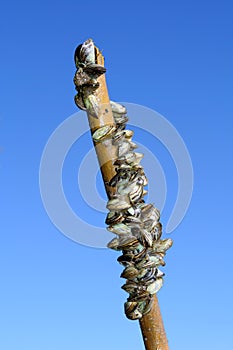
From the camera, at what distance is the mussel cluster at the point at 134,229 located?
0.71 meters

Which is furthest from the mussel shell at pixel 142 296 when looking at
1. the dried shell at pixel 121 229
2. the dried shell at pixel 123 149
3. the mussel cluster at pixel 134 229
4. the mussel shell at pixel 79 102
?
the mussel shell at pixel 79 102

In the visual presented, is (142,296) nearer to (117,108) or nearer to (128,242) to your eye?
(128,242)

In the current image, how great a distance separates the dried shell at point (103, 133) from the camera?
28.7 inches

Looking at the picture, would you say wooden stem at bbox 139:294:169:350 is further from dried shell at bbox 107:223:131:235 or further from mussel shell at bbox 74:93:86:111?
mussel shell at bbox 74:93:86:111

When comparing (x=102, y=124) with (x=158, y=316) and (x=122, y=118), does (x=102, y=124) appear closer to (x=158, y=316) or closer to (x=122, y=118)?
(x=122, y=118)

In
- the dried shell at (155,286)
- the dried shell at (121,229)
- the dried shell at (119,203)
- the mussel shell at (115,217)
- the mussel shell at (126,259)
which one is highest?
the dried shell at (119,203)

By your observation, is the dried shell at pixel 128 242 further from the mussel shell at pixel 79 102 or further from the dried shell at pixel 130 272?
the mussel shell at pixel 79 102

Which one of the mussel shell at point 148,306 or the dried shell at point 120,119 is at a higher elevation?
the dried shell at point 120,119

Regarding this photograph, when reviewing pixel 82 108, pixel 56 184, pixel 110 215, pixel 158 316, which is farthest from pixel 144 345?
pixel 82 108

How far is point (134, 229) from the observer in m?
0.72

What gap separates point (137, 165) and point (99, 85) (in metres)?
0.17

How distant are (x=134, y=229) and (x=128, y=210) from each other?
0.04m

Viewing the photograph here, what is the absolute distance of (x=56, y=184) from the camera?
2.78ft

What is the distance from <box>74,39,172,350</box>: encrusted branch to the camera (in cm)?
72
